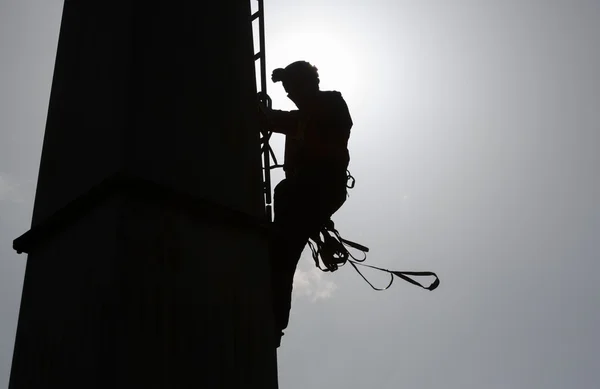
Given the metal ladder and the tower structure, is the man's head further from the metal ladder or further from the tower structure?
the tower structure

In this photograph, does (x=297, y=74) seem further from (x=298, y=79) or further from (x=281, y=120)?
(x=281, y=120)

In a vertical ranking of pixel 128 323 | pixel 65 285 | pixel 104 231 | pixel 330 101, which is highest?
pixel 330 101

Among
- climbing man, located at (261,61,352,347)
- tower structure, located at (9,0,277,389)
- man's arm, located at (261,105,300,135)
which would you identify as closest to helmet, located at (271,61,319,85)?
climbing man, located at (261,61,352,347)

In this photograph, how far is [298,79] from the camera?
393cm

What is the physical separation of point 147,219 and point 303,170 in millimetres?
1376

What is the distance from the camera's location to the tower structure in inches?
86.8

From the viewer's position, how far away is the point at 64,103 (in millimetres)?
3012

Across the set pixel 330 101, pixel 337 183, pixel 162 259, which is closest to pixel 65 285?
pixel 162 259

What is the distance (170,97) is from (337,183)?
1281mm

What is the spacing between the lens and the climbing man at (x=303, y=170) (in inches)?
130

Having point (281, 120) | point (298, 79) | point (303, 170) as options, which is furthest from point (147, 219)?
point (298, 79)

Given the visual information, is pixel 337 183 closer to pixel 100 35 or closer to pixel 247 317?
pixel 247 317

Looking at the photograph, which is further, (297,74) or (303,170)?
(297,74)

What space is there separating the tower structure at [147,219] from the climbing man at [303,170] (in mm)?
442
